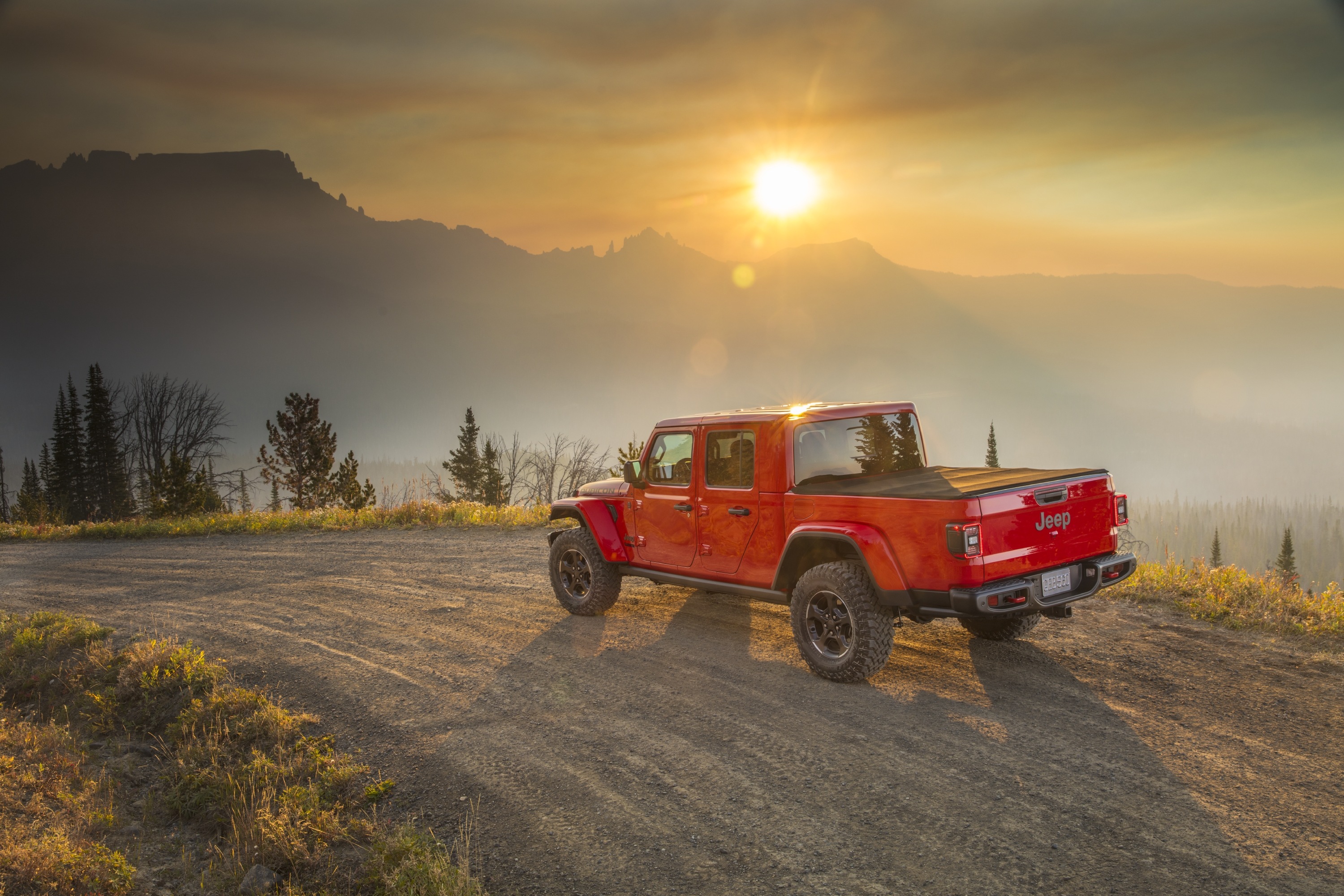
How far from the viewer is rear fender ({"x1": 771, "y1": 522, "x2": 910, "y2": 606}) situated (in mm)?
5551

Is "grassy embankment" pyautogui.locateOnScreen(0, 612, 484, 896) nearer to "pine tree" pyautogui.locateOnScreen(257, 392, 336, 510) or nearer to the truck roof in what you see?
the truck roof

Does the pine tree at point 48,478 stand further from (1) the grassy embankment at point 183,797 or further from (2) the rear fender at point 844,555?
(2) the rear fender at point 844,555

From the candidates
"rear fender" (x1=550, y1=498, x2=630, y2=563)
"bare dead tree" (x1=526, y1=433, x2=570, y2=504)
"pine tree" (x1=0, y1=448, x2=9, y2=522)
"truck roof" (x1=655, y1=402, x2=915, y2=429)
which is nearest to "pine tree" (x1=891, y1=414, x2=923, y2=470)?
"truck roof" (x1=655, y1=402, x2=915, y2=429)

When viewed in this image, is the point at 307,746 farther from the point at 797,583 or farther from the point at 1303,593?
the point at 1303,593

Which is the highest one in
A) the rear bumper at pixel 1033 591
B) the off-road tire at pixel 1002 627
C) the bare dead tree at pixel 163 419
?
the bare dead tree at pixel 163 419

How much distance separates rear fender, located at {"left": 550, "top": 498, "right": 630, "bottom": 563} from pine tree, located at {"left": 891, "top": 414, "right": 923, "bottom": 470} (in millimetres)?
3051

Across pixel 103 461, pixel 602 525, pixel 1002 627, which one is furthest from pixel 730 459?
pixel 103 461

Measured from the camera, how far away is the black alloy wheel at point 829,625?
19.7ft

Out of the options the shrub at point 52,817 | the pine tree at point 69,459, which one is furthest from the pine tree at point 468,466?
the shrub at point 52,817

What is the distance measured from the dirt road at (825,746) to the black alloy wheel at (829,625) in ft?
1.09

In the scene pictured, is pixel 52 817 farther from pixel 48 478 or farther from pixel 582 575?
pixel 48 478

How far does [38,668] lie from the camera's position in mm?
7539

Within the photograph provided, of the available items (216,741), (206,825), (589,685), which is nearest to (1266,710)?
(589,685)

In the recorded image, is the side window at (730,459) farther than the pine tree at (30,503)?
No
